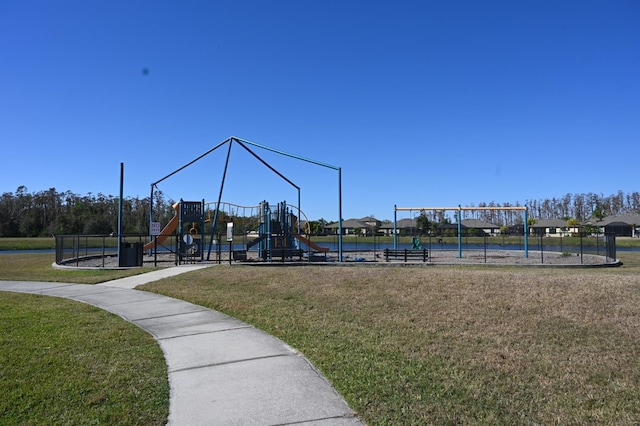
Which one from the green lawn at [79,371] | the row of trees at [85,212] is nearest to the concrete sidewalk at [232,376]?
the green lawn at [79,371]

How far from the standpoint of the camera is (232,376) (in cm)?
526

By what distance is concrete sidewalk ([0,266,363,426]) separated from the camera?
4184mm

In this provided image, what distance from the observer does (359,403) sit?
4395 millimetres

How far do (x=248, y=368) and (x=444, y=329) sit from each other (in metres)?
3.29

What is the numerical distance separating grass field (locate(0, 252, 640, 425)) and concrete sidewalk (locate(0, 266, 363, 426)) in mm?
305

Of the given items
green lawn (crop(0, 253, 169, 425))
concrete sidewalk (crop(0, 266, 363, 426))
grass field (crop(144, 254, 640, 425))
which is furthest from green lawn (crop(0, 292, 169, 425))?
grass field (crop(144, 254, 640, 425))

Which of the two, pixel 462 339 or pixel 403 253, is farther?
pixel 403 253

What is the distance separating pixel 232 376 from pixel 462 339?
3341mm

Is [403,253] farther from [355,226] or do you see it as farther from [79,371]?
[355,226]

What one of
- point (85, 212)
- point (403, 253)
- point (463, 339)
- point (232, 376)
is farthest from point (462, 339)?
point (85, 212)

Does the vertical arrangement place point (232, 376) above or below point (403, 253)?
below

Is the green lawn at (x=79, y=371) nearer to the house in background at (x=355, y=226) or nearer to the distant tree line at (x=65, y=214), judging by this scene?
the distant tree line at (x=65, y=214)

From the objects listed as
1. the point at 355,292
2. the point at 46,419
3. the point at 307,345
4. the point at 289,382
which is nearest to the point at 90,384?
the point at 46,419

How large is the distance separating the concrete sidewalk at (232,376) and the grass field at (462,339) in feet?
1.00
